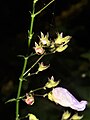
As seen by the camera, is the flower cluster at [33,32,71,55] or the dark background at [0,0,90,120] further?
the dark background at [0,0,90,120]

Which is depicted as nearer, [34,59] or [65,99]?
[65,99]

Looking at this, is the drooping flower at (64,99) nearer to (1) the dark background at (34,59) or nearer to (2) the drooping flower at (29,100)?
(2) the drooping flower at (29,100)

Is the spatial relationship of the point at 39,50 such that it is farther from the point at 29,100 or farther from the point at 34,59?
the point at 34,59

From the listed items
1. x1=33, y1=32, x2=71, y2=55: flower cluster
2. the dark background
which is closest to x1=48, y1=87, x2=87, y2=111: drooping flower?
x1=33, y1=32, x2=71, y2=55: flower cluster

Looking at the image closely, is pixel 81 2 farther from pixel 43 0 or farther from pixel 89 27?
pixel 43 0

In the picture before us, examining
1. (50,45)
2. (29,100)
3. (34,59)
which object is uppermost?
(34,59)

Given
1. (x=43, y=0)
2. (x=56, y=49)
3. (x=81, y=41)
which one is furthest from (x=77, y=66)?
(x=56, y=49)

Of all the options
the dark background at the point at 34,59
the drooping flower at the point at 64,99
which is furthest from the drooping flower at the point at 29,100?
the dark background at the point at 34,59

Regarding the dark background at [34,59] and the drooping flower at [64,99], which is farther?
the dark background at [34,59]

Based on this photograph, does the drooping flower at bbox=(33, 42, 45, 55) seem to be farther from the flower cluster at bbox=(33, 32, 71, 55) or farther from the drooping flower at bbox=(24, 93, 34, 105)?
the drooping flower at bbox=(24, 93, 34, 105)

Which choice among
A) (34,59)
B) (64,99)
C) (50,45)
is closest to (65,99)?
(64,99)

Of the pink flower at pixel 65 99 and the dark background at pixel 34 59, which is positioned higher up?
the dark background at pixel 34 59
